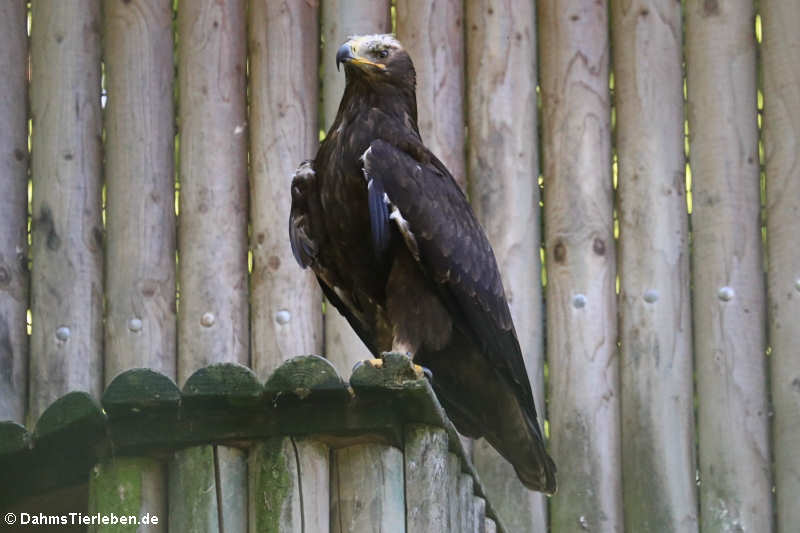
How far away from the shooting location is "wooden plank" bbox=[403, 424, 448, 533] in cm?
570

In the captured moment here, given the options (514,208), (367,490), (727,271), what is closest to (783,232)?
(727,271)

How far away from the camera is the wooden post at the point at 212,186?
819cm

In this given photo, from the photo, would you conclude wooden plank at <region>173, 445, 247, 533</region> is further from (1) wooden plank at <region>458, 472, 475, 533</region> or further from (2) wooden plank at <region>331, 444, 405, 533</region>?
(1) wooden plank at <region>458, 472, 475, 533</region>

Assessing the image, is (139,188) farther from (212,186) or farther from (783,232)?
(783,232)

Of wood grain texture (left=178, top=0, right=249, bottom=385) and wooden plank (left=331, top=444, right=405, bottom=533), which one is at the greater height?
wood grain texture (left=178, top=0, right=249, bottom=385)

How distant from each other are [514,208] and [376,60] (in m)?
1.03

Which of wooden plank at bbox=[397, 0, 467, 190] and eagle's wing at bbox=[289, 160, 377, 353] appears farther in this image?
wooden plank at bbox=[397, 0, 467, 190]

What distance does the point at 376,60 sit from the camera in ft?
25.2

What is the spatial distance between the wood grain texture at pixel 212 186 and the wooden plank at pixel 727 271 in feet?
6.90

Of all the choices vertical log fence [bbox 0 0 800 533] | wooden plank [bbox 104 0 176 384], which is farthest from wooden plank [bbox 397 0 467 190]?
wooden plank [bbox 104 0 176 384]

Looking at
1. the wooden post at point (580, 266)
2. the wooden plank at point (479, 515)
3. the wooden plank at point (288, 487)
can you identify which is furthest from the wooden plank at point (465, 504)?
the wooden post at point (580, 266)

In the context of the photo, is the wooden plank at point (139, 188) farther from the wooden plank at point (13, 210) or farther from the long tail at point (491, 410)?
the long tail at point (491, 410)

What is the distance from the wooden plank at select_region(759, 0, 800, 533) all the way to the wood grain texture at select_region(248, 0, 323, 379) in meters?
2.07

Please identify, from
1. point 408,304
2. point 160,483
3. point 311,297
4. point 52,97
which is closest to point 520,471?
point 408,304
